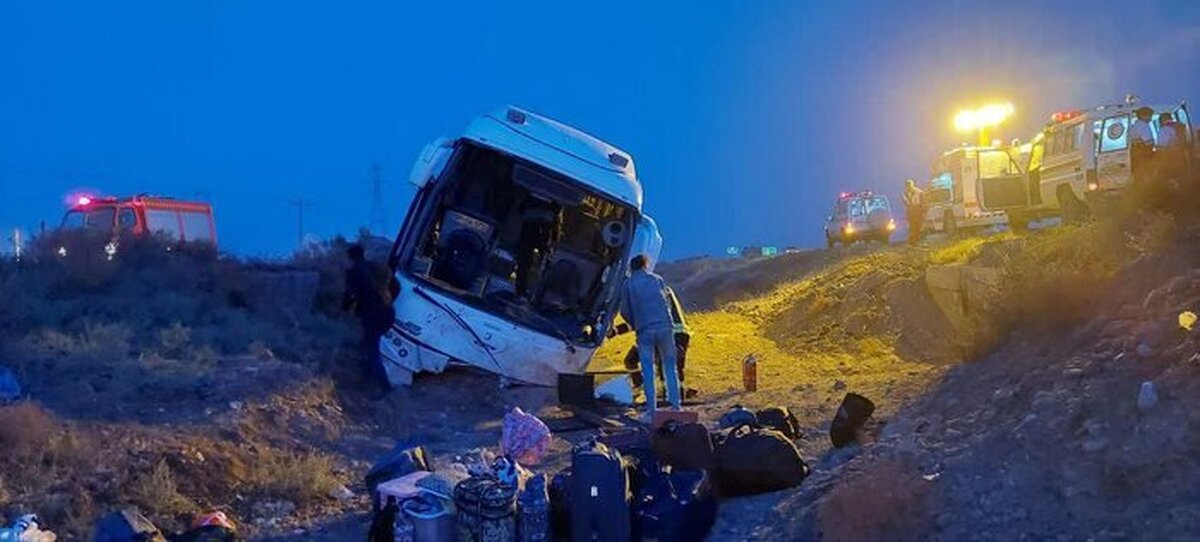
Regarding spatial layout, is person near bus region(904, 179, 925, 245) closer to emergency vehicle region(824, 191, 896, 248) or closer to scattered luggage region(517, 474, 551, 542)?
emergency vehicle region(824, 191, 896, 248)

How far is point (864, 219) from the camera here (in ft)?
119

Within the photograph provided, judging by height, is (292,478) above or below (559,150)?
below

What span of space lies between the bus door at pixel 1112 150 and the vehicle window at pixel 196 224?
1792 cm

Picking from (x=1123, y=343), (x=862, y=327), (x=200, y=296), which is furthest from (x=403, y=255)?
(x=862, y=327)

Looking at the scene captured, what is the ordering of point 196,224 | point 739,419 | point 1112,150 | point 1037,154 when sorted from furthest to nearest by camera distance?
point 196,224 < point 1037,154 < point 1112,150 < point 739,419

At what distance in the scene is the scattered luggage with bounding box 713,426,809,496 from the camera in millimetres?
7258

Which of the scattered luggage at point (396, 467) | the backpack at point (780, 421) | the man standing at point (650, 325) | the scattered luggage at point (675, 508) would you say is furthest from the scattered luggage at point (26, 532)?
the man standing at point (650, 325)

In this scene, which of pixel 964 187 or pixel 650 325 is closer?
pixel 650 325

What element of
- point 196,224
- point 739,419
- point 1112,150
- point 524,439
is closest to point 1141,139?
point 1112,150

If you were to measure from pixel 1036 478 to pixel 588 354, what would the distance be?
20.8 ft

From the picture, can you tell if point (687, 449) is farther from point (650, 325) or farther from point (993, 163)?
point (993, 163)

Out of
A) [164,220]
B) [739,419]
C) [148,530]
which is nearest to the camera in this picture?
[148,530]

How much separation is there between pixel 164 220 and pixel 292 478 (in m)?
17.8

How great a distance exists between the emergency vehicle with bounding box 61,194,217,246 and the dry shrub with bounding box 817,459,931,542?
17.6 metres
